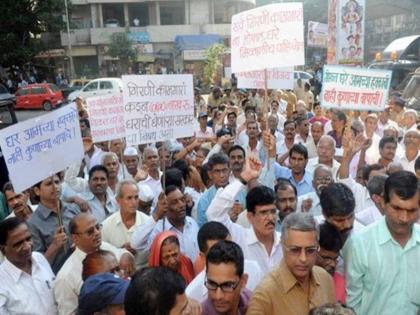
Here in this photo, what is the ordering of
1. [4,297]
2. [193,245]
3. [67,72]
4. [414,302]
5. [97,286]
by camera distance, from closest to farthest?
[97,286]
[414,302]
[4,297]
[193,245]
[67,72]

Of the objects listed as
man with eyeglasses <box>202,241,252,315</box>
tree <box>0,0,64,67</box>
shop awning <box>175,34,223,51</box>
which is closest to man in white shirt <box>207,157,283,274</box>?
man with eyeglasses <box>202,241,252,315</box>

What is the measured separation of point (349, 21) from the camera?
34.7 ft

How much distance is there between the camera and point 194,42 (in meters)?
40.5

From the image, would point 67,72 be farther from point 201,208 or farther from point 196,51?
point 201,208

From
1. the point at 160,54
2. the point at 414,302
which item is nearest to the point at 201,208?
the point at 414,302

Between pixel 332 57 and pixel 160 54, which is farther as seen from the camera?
pixel 160 54

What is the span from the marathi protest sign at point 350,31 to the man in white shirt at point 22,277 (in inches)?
Result: 345

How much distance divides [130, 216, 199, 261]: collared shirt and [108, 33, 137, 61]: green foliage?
121 feet

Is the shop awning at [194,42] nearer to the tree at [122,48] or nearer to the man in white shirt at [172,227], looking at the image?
the tree at [122,48]

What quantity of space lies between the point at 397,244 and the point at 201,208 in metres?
2.24

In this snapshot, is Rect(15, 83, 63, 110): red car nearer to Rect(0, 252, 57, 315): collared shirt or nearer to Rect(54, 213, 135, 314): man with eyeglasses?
Rect(54, 213, 135, 314): man with eyeglasses

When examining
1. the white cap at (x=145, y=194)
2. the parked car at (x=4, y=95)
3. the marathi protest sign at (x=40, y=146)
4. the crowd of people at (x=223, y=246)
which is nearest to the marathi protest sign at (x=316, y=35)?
the parked car at (x=4, y=95)

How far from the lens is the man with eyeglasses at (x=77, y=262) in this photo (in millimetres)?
3166

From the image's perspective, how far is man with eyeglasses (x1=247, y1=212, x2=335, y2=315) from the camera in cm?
255
